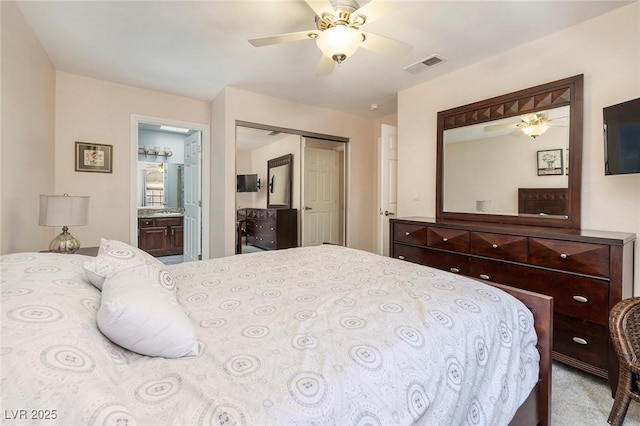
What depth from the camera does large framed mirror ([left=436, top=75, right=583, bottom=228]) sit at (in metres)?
2.32

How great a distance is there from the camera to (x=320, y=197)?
4680 mm

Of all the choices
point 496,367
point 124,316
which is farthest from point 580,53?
point 124,316

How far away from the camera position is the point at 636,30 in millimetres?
2025

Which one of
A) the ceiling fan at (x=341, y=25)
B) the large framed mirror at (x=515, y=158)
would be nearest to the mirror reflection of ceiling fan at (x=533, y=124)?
the large framed mirror at (x=515, y=158)

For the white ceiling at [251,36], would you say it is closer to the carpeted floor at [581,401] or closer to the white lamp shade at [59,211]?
the white lamp shade at [59,211]

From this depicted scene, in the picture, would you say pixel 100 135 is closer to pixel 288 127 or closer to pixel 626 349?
pixel 288 127

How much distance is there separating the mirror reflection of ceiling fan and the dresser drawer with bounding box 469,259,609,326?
1.23m

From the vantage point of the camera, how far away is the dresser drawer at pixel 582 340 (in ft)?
5.99

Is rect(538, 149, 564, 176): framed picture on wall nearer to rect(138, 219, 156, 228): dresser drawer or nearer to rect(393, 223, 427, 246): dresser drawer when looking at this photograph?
rect(393, 223, 427, 246): dresser drawer

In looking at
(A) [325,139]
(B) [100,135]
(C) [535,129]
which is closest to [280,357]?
(C) [535,129]

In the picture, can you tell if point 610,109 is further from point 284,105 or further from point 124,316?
point 284,105

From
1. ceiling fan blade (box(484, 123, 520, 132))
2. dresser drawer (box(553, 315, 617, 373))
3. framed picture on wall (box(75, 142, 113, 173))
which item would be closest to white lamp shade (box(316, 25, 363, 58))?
ceiling fan blade (box(484, 123, 520, 132))

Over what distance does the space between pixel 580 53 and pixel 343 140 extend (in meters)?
2.95

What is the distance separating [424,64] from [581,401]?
2.94 metres
